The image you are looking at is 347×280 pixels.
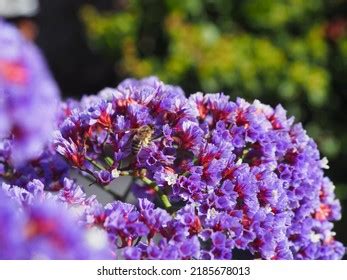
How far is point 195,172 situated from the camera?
1.49 m

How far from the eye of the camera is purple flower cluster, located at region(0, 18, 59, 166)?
2.97ft

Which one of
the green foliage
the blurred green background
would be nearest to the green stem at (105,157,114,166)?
the blurred green background

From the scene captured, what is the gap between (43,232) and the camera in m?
0.87

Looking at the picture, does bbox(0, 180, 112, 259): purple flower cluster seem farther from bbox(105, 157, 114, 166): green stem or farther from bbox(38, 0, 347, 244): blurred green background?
bbox(38, 0, 347, 244): blurred green background

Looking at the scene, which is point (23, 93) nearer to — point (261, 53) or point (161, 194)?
point (161, 194)

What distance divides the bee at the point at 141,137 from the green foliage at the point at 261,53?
3.52 m

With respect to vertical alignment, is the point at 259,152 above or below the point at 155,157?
above

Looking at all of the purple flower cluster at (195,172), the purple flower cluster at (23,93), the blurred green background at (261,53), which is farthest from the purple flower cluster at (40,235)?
the blurred green background at (261,53)

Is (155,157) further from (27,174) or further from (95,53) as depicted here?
(95,53)
